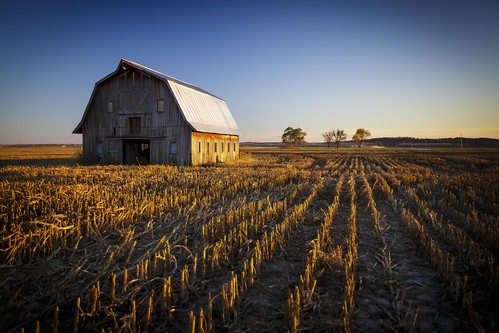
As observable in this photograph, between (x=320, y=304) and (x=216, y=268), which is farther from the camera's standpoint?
(x=216, y=268)

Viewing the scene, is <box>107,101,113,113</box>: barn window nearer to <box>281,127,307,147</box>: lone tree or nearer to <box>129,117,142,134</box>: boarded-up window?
<box>129,117,142,134</box>: boarded-up window

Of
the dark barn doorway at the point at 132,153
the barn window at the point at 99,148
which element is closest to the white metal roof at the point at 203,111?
the dark barn doorway at the point at 132,153

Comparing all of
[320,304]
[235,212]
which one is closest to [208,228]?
[235,212]

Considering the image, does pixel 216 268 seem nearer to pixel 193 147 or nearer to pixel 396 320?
pixel 396 320

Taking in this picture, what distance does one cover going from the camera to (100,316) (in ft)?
10.8

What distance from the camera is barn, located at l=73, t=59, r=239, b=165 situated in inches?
930

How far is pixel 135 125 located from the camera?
24.5 metres

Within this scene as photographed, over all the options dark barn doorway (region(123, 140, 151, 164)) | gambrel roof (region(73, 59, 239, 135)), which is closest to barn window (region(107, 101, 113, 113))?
gambrel roof (region(73, 59, 239, 135))

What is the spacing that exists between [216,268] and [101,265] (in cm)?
202

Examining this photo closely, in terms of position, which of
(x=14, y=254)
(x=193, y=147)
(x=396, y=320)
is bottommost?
(x=396, y=320)

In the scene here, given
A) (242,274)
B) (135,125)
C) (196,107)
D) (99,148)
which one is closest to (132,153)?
(99,148)

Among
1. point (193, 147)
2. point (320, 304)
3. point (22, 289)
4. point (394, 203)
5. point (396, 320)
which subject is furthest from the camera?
point (193, 147)

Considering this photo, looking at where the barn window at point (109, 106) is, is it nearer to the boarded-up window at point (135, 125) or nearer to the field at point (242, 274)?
the boarded-up window at point (135, 125)

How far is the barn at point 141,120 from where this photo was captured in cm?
2362
